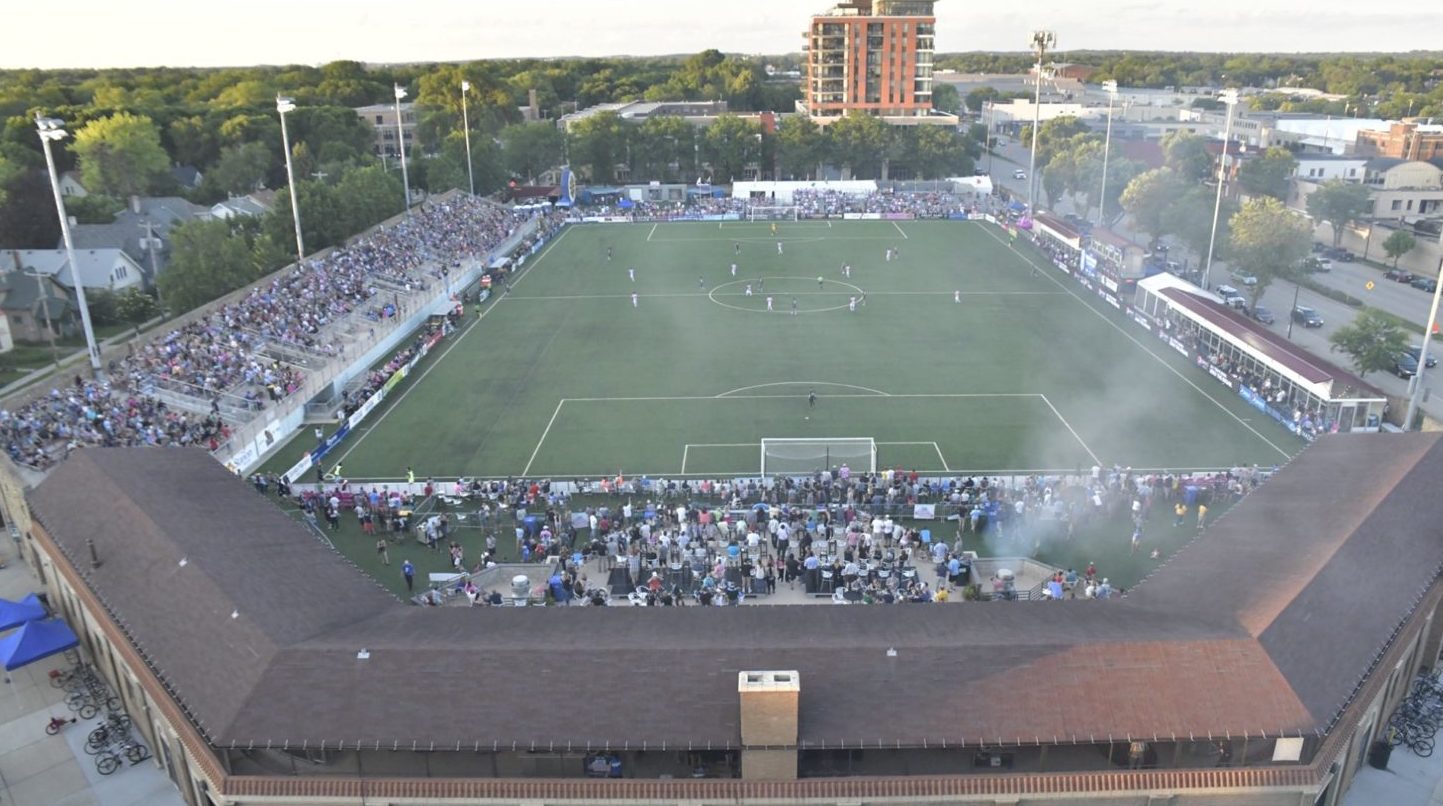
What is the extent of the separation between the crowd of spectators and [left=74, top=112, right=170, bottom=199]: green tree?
3156 centimetres

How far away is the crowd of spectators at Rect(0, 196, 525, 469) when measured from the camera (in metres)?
30.1

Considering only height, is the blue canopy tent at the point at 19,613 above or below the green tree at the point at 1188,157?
below

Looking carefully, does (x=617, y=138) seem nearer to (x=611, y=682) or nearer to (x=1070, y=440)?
(x=1070, y=440)

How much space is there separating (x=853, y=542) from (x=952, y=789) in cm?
1168

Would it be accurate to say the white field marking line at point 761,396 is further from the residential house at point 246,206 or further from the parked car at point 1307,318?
the residential house at point 246,206

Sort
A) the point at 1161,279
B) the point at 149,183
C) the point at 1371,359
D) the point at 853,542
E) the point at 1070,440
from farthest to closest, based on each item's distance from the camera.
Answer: the point at 149,183 < the point at 1161,279 < the point at 1371,359 < the point at 1070,440 < the point at 853,542

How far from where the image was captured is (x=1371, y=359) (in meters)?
37.9

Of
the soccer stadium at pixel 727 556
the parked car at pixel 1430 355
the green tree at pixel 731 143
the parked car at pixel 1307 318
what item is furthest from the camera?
the green tree at pixel 731 143

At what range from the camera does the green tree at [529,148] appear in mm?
94562

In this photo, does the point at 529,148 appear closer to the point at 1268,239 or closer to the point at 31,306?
the point at 31,306

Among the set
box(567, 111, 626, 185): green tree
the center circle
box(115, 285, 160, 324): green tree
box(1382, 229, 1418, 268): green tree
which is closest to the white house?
box(115, 285, 160, 324): green tree

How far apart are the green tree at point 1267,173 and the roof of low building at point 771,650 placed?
60494mm

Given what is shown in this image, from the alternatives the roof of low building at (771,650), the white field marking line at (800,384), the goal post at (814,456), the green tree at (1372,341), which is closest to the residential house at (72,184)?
the white field marking line at (800,384)

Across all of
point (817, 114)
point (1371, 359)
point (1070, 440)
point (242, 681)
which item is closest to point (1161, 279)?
point (1371, 359)
